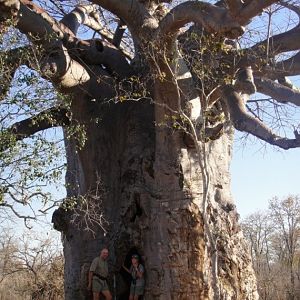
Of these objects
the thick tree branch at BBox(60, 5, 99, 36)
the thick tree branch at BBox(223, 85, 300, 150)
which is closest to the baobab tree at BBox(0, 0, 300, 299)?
the thick tree branch at BBox(223, 85, 300, 150)

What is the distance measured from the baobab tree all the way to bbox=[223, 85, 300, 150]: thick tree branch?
0.01 meters

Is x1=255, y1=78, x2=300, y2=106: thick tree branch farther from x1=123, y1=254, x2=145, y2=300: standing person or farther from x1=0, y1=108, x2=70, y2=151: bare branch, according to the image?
x1=123, y1=254, x2=145, y2=300: standing person

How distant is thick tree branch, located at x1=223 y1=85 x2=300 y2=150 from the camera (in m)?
5.68

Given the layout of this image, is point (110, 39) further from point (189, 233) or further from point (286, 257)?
point (286, 257)

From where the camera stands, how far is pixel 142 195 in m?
5.93

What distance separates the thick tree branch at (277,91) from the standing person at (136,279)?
251 cm

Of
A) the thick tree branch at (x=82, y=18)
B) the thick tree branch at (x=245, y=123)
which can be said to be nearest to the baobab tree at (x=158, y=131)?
the thick tree branch at (x=245, y=123)

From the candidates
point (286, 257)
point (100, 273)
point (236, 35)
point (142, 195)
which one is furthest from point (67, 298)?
point (286, 257)

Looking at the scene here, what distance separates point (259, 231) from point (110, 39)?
52.7 ft

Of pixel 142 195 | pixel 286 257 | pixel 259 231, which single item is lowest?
pixel 142 195

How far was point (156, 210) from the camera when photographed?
578cm

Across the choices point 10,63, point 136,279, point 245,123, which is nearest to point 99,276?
point 136,279

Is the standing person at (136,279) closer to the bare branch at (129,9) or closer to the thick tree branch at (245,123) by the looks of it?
the thick tree branch at (245,123)

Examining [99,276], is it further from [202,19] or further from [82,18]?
[82,18]
